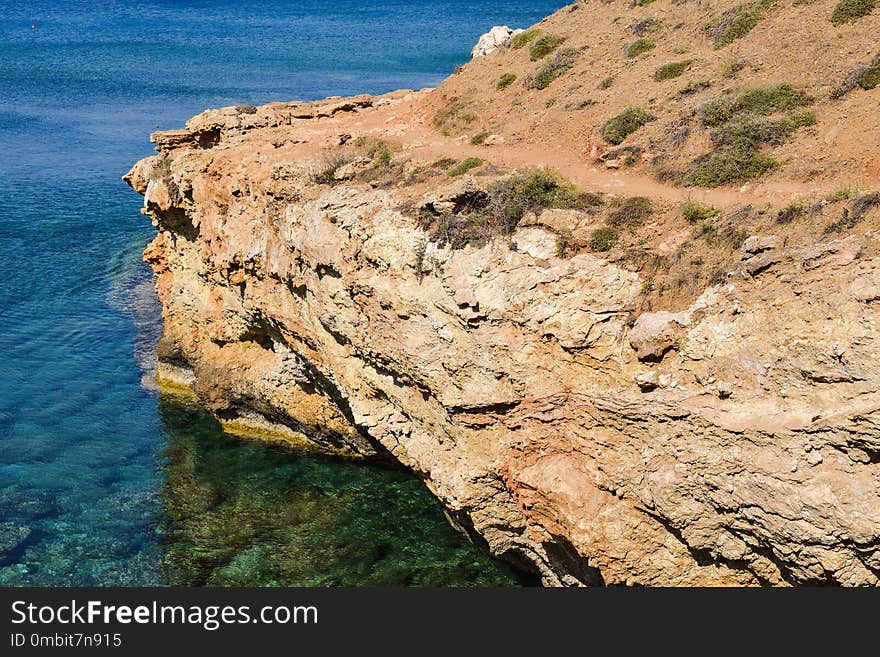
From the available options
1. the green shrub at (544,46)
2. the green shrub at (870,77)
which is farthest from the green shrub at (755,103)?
the green shrub at (544,46)

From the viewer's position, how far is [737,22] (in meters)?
24.4

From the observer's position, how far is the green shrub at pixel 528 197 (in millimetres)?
18125

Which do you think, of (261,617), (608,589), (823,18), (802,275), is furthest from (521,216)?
(823,18)

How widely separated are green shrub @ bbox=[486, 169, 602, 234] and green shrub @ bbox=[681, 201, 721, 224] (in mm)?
2056

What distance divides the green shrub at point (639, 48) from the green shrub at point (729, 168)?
26.6 feet

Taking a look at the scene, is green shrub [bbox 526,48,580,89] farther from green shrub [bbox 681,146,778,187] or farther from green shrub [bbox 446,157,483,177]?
green shrub [bbox 681,146,778,187]

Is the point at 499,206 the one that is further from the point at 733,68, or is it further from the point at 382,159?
the point at 733,68

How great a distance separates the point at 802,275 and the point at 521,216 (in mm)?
6212

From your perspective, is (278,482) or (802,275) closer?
(802,275)

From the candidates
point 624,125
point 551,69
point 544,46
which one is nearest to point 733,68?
point 624,125

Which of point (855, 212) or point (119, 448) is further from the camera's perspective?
point (119, 448)

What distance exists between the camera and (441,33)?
107m

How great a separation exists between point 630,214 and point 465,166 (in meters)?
5.30

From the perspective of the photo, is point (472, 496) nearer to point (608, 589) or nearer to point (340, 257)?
point (608, 589)
